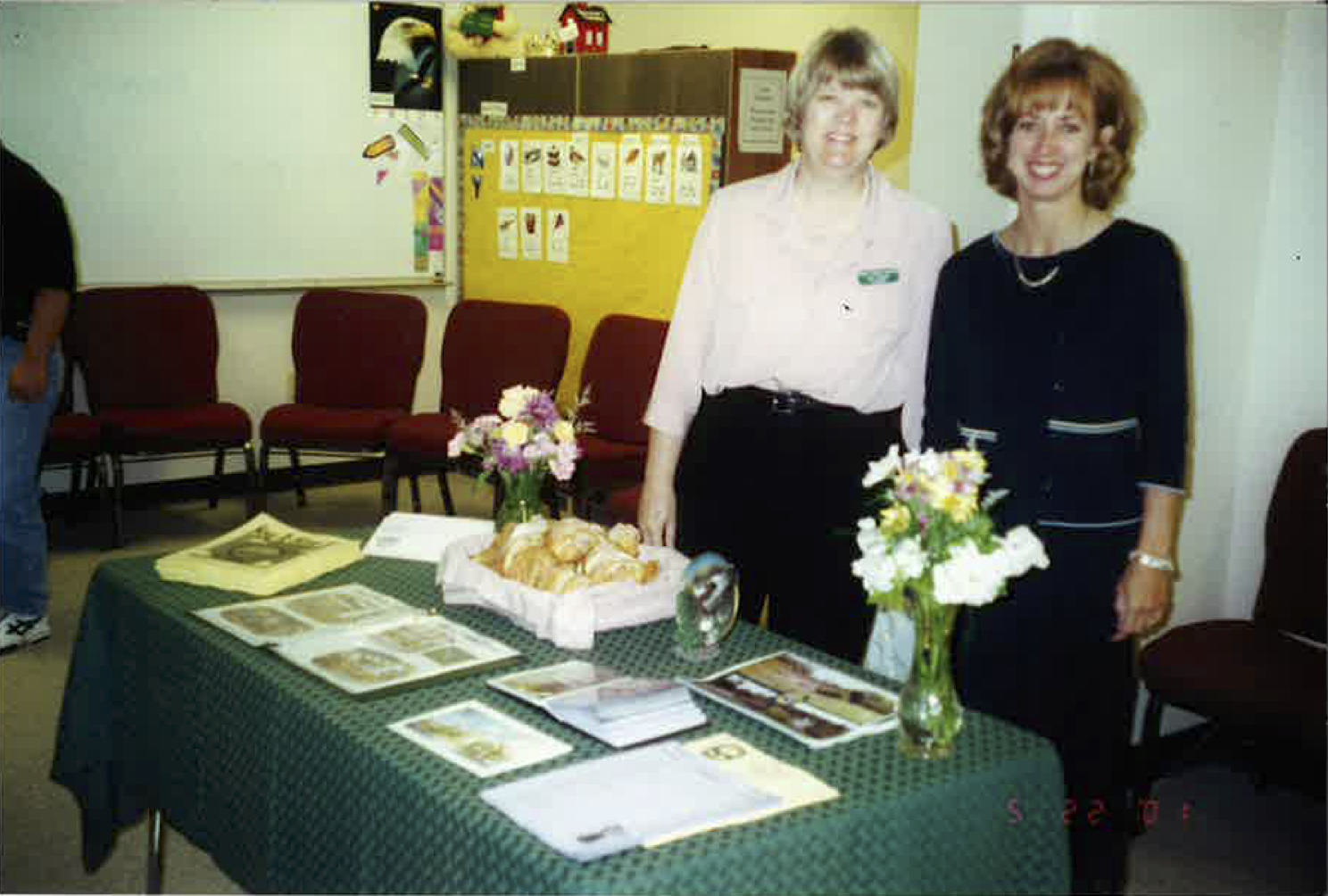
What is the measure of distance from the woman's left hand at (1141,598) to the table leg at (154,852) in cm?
171

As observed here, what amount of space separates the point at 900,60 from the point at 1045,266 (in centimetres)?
423

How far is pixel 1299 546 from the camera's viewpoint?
9.77ft

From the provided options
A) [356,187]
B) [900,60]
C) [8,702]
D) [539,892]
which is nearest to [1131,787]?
[539,892]

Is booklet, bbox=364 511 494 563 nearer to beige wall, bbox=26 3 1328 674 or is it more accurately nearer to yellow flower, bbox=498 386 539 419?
yellow flower, bbox=498 386 539 419

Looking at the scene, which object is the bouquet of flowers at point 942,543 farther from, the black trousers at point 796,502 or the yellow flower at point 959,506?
the black trousers at point 796,502

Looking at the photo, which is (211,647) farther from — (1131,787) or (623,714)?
(1131,787)

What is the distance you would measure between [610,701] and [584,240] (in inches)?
162

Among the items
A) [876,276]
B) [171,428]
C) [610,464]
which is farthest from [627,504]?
[171,428]

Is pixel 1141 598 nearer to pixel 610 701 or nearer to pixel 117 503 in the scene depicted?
pixel 610 701

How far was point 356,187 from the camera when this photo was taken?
20.1 feet

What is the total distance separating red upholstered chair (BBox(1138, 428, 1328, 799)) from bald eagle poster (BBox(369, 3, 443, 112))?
176 inches

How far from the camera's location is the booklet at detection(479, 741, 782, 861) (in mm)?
1449

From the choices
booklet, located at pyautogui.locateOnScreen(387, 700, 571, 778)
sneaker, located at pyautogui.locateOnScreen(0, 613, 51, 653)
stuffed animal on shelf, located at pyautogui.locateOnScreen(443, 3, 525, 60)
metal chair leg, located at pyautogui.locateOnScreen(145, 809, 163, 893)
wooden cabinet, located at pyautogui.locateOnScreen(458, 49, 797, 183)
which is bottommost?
sneaker, located at pyautogui.locateOnScreen(0, 613, 51, 653)

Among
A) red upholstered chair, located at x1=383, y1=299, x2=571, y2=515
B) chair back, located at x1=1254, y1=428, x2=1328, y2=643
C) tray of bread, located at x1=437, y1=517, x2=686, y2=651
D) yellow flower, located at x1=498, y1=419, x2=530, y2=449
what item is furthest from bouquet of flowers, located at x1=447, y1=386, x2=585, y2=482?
red upholstered chair, located at x1=383, y1=299, x2=571, y2=515
